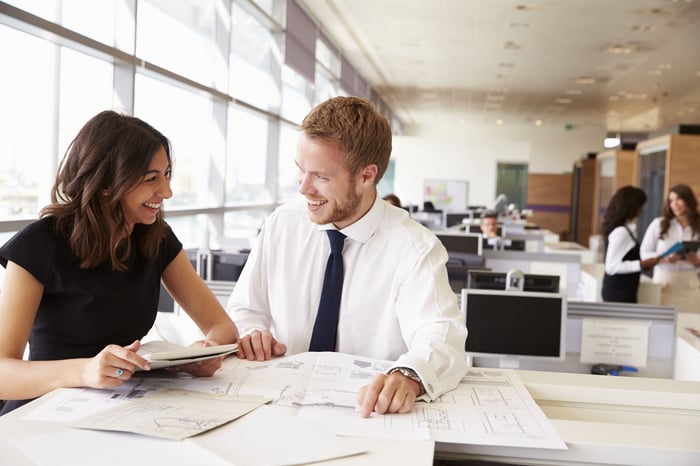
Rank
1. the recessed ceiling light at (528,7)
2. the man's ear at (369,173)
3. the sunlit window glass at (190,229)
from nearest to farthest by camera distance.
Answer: the man's ear at (369,173) → the sunlit window glass at (190,229) → the recessed ceiling light at (528,7)

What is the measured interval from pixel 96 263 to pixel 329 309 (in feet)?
1.85

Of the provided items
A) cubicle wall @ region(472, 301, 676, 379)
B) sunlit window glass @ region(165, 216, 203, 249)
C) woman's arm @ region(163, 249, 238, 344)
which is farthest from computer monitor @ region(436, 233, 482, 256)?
woman's arm @ region(163, 249, 238, 344)

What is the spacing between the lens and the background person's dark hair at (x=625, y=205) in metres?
5.22

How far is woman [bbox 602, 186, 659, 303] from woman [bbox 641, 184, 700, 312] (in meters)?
0.84

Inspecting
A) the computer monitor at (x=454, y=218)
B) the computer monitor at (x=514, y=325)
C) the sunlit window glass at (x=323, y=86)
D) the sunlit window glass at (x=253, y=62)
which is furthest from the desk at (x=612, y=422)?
the sunlit window glass at (x=323, y=86)

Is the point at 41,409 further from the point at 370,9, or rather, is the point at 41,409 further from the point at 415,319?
the point at 370,9

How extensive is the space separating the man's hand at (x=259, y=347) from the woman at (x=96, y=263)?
137 mm

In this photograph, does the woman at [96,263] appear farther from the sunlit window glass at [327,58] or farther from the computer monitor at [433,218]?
the computer monitor at [433,218]

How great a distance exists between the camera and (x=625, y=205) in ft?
17.2

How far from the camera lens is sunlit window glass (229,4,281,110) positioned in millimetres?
8781

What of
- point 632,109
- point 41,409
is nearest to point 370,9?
point 41,409

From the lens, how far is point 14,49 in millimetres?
4367

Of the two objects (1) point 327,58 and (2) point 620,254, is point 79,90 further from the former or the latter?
(1) point 327,58

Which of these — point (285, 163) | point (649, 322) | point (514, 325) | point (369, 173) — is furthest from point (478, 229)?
point (369, 173)
